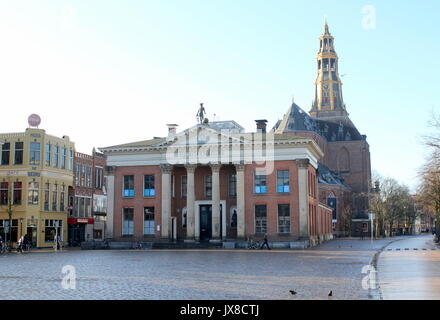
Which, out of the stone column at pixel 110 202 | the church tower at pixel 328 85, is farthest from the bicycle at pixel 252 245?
the church tower at pixel 328 85

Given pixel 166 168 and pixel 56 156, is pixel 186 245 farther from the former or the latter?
pixel 56 156

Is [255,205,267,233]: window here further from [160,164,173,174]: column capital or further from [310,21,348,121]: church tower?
[310,21,348,121]: church tower

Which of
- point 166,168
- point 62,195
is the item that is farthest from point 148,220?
point 62,195

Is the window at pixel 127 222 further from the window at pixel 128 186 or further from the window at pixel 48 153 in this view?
the window at pixel 48 153

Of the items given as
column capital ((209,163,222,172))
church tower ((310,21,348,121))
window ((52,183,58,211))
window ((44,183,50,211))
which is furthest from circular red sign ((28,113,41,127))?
church tower ((310,21,348,121))

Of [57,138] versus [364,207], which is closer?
[57,138]

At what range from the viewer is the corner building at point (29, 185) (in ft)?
188

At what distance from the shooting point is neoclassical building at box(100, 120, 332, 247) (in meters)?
52.5

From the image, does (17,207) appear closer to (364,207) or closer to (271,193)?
(271,193)

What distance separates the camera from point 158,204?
2211 inches

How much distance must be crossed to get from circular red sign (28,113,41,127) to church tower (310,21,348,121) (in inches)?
3449

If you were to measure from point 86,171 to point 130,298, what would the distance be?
5521cm

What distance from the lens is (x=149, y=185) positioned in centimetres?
5709
